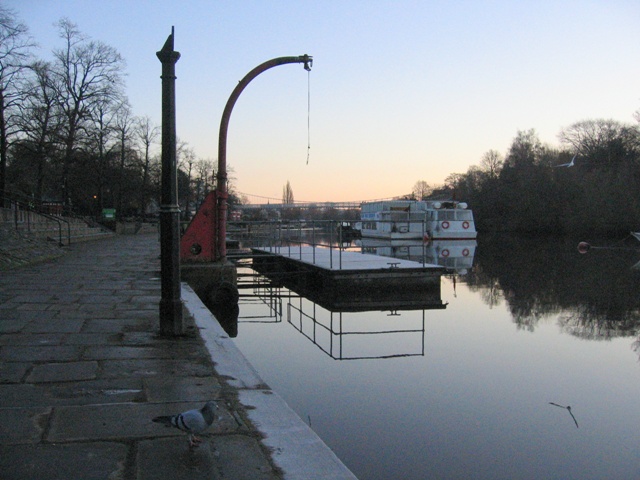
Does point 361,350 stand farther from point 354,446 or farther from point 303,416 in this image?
point 354,446

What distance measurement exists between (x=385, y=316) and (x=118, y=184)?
4364 cm

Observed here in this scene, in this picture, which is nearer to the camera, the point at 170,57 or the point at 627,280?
the point at 170,57

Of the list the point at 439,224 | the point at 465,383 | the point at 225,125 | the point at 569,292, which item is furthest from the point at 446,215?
the point at 465,383

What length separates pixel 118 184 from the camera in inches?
2023

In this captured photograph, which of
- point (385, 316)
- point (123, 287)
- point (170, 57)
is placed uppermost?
point (170, 57)

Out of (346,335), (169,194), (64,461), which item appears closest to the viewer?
(64,461)

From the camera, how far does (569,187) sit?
186 ft

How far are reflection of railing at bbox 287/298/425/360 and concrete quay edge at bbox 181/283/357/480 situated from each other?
324cm

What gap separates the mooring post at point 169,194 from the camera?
19.8 feet

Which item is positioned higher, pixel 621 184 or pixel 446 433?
pixel 621 184

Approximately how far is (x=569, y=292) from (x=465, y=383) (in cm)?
998

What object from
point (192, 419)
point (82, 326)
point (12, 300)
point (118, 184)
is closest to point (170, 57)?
point (82, 326)

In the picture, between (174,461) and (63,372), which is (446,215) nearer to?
(63,372)

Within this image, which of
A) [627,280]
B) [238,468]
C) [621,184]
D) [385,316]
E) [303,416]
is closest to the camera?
[238,468]
